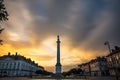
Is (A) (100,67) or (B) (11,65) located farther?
(B) (11,65)

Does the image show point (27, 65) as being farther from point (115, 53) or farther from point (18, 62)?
point (115, 53)

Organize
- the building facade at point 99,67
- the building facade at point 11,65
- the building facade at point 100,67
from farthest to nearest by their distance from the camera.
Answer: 1. the building facade at point 11,65
2. the building facade at point 100,67
3. the building facade at point 99,67

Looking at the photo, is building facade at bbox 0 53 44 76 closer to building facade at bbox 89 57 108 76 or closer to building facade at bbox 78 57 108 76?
building facade at bbox 78 57 108 76

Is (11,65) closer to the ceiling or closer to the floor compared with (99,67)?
closer to the ceiling

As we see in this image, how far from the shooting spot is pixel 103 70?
8356cm

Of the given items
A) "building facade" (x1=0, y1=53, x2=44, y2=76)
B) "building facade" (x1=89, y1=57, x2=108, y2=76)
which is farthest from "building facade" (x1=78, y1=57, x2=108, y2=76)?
"building facade" (x1=0, y1=53, x2=44, y2=76)

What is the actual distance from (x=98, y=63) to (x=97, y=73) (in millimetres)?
6078

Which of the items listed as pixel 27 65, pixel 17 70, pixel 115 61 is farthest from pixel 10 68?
pixel 115 61

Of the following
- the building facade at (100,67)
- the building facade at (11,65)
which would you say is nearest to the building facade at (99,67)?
the building facade at (100,67)

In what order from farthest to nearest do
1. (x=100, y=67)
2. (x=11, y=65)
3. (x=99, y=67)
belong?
1. (x=11, y=65)
2. (x=99, y=67)
3. (x=100, y=67)

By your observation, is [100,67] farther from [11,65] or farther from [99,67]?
[11,65]

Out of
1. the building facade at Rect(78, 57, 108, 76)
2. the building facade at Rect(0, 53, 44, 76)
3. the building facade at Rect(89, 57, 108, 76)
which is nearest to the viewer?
the building facade at Rect(78, 57, 108, 76)

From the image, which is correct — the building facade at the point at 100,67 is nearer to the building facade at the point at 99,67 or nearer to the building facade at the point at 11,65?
the building facade at the point at 99,67

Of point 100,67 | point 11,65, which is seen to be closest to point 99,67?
point 100,67
